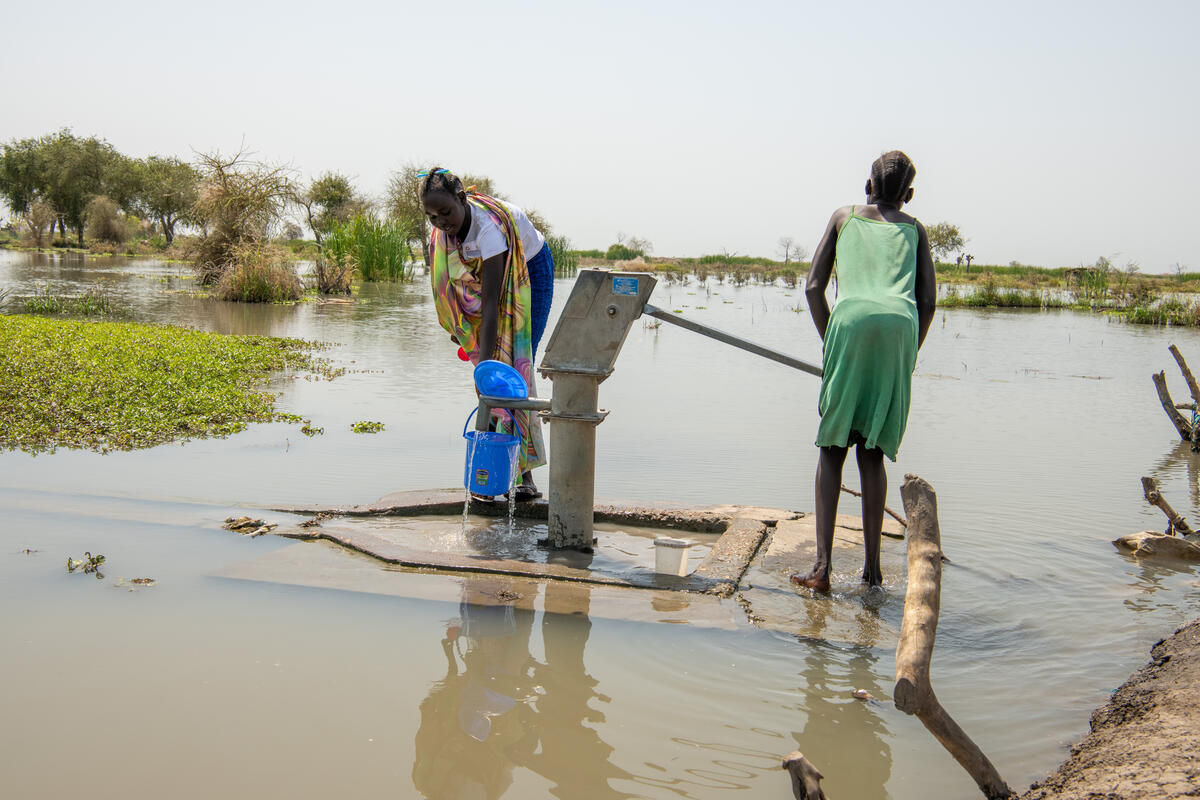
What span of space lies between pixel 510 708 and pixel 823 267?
2025mm

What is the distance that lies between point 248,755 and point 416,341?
10.8 meters

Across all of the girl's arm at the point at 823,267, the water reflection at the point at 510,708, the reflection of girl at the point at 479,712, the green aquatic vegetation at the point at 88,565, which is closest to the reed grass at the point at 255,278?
the green aquatic vegetation at the point at 88,565

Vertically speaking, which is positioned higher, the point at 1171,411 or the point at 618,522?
the point at 1171,411

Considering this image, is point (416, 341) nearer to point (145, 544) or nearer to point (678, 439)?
point (678, 439)

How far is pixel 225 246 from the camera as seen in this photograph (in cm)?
1983

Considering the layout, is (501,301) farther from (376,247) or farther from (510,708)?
(376,247)

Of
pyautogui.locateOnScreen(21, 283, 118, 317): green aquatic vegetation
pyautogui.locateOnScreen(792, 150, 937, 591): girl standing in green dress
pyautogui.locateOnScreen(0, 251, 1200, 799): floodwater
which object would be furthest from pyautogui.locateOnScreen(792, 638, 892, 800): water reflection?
pyautogui.locateOnScreen(21, 283, 118, 317): green aquatic vegetation

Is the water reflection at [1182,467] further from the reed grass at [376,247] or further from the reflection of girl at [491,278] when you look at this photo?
the reed grass at [376,247]

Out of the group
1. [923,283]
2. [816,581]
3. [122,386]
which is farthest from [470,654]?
[122,386]

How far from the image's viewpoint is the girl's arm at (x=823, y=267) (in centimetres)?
355

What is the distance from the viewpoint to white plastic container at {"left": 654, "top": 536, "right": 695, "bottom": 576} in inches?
141

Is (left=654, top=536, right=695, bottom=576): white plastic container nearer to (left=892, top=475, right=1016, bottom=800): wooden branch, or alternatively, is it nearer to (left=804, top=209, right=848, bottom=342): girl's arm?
(left=804, top=209, right=848, bottom=342): girl's arm

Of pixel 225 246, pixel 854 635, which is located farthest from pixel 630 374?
pixel 225 246

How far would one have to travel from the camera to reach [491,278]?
4.27m
